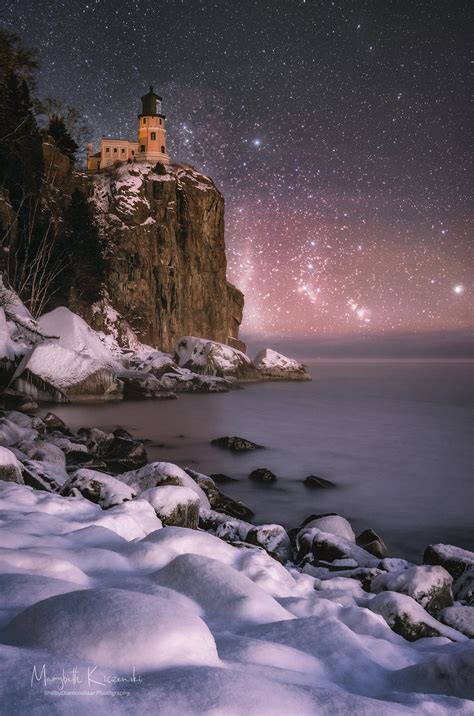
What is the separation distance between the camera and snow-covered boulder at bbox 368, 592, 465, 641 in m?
3.45

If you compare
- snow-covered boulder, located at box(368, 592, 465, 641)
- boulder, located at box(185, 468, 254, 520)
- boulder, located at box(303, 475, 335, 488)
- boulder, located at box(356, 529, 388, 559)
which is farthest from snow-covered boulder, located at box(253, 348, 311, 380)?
snow-covered boulder, located at box(368, 592, 465, 641)

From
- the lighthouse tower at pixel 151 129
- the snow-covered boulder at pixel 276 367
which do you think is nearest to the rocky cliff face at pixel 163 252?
the snow-covered boulder at pixel 276 367

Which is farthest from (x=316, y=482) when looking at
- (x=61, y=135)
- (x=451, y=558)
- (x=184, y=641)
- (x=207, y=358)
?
(x=61, y=135)

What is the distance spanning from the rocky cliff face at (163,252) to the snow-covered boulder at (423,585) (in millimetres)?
38628

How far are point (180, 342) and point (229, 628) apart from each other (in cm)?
4130

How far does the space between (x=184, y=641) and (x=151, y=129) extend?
232ft

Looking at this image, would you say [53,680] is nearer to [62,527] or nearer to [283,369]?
[62,527]

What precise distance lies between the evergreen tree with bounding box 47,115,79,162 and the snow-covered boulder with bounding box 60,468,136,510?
41470 millimetres

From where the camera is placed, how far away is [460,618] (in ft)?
13.4

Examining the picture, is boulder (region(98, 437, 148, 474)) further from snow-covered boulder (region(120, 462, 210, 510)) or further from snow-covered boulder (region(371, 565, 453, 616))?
snow-covered boulder (region(371, 565, 453, 616))

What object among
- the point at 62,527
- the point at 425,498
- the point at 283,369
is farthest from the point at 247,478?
the point at 283,369

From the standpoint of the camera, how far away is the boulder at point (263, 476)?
10.8m

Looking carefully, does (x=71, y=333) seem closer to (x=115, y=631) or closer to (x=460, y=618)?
(x=460, y=618)

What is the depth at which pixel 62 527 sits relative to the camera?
3.58 meters
